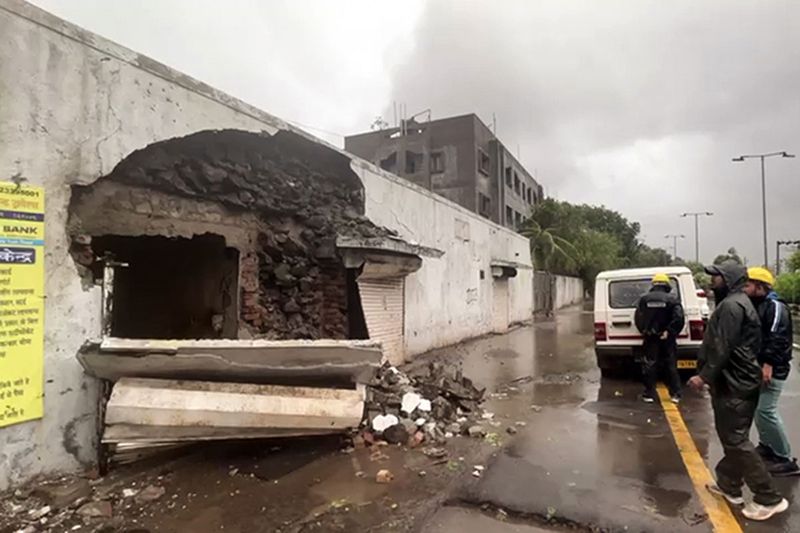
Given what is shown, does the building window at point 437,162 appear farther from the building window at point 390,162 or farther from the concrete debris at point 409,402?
the concrete debris at point 409,402

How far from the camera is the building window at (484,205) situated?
38.6m

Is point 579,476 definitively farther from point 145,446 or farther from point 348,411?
point 145,446

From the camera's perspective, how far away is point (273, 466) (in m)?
4.46

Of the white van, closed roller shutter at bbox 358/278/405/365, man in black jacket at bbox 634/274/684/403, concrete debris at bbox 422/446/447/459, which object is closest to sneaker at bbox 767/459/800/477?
man in black jacket at bbox 634/274/684/403

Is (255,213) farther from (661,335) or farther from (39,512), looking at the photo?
(661,335)

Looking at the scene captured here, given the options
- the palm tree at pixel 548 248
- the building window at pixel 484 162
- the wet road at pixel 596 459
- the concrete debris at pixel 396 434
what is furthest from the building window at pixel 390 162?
the concrete debris at pixel 396 434

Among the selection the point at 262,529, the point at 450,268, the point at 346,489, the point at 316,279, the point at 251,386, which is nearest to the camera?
the point at 262,529

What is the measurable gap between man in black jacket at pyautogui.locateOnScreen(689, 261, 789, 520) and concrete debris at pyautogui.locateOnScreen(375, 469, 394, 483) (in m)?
2.63

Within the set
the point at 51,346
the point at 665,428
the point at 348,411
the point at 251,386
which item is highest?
the point at 51,346

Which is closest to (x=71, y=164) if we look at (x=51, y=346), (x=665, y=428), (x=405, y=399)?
(x=51, y=346)

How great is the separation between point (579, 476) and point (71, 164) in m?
5.25

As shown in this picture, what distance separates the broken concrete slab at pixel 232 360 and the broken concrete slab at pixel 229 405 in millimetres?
95

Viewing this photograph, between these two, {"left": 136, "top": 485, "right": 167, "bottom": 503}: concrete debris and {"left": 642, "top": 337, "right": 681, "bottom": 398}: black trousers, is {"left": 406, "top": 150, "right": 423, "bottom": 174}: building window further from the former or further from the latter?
{"left": 136, "top": 485, "right": 167, "bottom": 503}: concrete debris

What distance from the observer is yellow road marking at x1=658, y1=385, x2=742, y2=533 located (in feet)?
11.1
